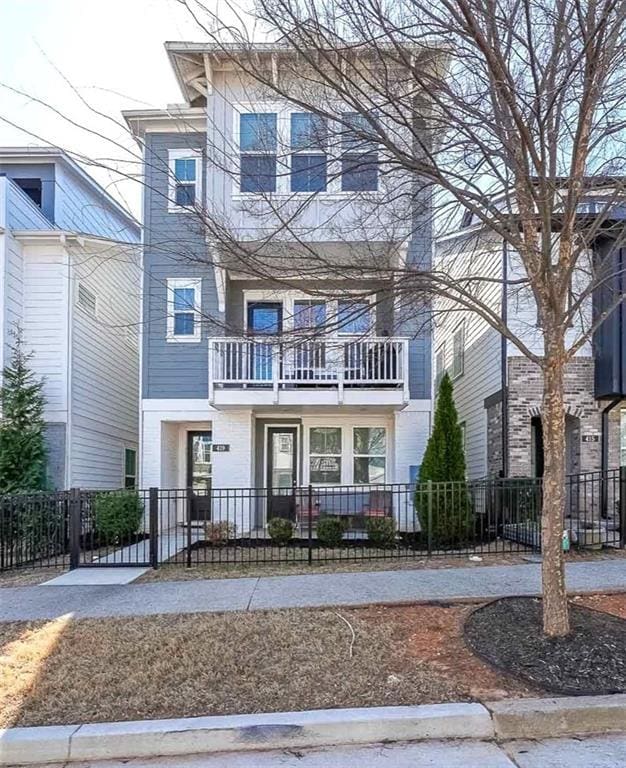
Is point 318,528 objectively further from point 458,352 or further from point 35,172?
point 35,172

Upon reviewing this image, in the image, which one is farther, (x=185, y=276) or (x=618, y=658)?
(x=185, y=276)

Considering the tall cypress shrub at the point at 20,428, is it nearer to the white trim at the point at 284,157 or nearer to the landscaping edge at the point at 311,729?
the white trim at the point at 284,157

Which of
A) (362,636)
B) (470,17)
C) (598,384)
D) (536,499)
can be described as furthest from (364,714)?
(598,384)

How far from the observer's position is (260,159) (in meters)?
6.04

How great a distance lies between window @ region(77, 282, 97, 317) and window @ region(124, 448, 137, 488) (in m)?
3.88

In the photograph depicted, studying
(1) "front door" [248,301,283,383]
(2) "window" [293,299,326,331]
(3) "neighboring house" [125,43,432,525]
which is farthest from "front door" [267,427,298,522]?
(2) "window" [293,299,326,331]

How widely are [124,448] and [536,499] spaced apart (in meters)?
10.2

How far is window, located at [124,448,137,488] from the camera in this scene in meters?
16.0

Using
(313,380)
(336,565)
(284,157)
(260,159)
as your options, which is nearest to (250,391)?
(313,380)

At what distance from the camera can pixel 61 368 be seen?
1270 cm

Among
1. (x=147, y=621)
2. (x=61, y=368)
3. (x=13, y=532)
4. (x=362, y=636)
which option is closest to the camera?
(x=362, y=636)

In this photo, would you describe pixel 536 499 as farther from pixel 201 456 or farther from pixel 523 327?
pixel 201 456

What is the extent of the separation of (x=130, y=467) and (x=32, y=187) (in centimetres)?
710

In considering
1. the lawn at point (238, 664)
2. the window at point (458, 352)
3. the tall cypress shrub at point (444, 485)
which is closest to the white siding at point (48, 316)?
the tall cypress shrub at point (444, 485)
